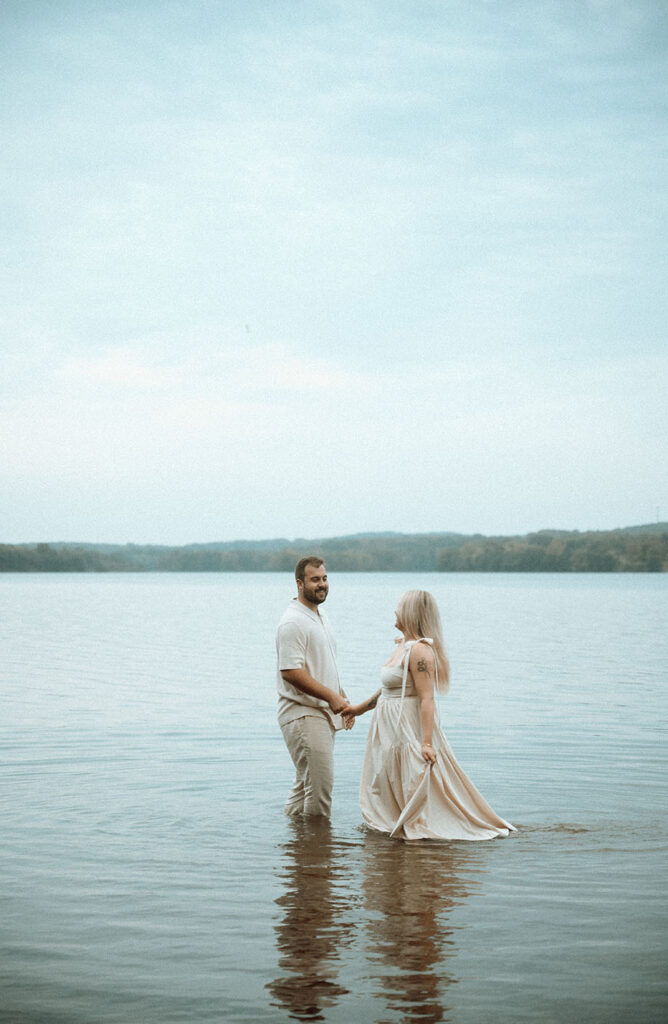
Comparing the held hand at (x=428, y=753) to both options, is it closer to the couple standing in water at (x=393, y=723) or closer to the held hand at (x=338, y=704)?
the couple standing in water at (x=393, y=723)

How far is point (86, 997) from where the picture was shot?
6.34 meters

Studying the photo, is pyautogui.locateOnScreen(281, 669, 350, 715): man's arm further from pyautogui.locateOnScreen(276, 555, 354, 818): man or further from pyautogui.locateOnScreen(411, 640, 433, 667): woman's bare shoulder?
pyautogui.locateOnScreen(411, 640, 433, 667): woman's bare shoulder

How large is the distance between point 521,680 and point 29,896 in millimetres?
18980

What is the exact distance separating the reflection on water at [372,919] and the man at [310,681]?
77cm

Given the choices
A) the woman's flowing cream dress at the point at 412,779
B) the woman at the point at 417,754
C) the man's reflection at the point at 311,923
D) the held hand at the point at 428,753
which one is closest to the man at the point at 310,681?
the woman at the point at 417,754

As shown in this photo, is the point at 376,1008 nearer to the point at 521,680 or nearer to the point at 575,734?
the point at 575,734

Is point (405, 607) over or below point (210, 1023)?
over

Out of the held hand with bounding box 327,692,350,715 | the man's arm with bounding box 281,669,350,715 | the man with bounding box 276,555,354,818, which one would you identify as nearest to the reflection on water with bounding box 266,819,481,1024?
the man with bounding box 276,555,354,818

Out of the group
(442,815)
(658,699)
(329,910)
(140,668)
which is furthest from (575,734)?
(140,668)

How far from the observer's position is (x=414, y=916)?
773 centimetres

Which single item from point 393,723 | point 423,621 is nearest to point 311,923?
point 393,723

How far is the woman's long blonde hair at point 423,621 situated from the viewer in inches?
373

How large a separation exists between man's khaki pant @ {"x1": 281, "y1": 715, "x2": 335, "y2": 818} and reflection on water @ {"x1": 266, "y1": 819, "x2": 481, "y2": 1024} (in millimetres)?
245

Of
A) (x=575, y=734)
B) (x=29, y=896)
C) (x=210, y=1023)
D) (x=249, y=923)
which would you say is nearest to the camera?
(x=210, y=1023)
